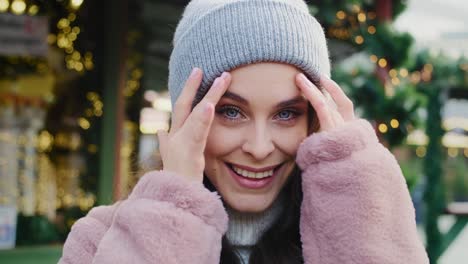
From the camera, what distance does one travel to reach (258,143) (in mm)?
1372

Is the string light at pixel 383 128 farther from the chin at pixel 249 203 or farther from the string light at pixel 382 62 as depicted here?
the chin at pixel 249 203

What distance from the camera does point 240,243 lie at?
60.1 inches

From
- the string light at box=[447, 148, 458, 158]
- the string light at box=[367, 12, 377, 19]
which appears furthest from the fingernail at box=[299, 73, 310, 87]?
the string light at box=[447, 148, 458, 158]

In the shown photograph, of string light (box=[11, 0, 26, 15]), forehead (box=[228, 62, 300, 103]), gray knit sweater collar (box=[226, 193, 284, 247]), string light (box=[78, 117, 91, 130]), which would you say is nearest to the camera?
forehead (box=[228, 62, 300, 103])

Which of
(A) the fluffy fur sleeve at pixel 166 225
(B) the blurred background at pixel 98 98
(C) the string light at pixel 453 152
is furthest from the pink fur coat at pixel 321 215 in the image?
(C) the string light at pixel 453 152

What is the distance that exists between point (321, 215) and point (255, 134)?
23 cm

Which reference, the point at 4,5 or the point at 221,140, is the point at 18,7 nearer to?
the point at 4,5

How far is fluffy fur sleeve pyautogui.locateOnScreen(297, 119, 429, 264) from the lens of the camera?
51.9 inches

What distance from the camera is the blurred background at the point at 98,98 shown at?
3.95 meters

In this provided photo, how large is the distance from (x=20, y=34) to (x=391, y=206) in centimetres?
340

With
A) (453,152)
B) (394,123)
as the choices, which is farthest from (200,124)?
(453,152)

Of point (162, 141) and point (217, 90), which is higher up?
point (217, 90)

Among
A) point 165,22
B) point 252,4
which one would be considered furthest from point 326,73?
point 165,22

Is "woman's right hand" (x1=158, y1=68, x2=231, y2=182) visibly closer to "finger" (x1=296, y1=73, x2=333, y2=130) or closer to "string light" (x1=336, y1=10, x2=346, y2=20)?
"finger" (x1=296, y1=73, x2=333, y2=130)
